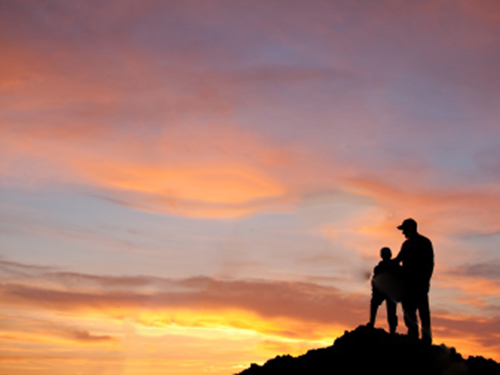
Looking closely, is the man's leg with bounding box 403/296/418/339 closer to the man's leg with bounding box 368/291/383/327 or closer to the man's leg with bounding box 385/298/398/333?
the man's leg with bounding box 385/298/398/333

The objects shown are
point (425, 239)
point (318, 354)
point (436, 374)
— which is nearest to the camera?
point (436, 374)

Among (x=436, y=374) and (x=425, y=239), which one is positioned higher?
(x=425, y=239)

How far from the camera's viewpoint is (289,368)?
22781mm

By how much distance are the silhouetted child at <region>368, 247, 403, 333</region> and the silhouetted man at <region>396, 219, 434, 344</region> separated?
2.17 feet

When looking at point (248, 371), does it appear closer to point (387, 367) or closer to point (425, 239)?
point (387, 367)

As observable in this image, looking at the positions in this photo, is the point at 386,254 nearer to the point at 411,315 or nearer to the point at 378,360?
the point at 411,315

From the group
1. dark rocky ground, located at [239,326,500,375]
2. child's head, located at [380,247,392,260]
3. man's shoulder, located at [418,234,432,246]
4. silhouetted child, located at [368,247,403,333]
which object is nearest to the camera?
dark rocky ground, located at [239,326,500,375]

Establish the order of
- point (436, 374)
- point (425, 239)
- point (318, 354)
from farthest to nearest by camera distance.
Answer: point (318, 354) < point (425, 239) < point (436, 374)

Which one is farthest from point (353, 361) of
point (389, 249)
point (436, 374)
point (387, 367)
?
point (389, 249)

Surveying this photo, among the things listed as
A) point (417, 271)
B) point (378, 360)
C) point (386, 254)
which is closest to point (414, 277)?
point (417, 271)

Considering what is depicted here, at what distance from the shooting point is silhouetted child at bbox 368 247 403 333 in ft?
73.7

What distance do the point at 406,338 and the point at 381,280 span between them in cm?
220

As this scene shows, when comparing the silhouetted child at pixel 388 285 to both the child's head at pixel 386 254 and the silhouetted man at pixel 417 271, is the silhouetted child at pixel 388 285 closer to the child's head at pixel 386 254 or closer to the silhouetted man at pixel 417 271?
the child's head at pixel 386 254

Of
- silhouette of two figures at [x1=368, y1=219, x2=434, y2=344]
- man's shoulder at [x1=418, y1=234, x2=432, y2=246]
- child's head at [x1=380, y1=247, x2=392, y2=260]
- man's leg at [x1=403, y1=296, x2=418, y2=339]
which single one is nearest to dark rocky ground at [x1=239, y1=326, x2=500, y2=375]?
man's leg at [x1=403, y1=296, x2=418, y2=339]
